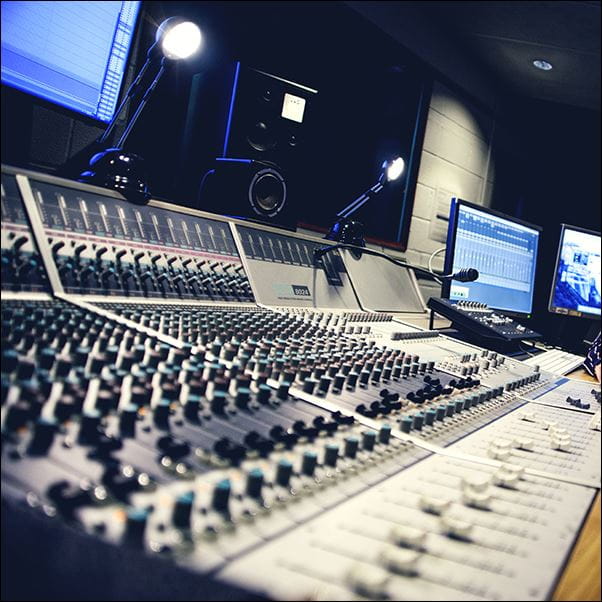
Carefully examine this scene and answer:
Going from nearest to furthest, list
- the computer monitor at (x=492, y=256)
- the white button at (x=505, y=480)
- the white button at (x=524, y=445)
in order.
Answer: the white button at (x=505, y=480)
the white button at (x=524, y=445)
the computer monitor at (x=492, y=256)

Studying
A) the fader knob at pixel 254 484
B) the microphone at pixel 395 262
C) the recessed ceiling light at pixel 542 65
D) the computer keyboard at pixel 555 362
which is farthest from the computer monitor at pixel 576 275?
the fader knob at pixel 254 484

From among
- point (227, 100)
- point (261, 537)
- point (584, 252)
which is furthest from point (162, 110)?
point (584, 252)

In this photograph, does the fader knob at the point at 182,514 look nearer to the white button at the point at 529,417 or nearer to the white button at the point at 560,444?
the white button at the point at 560,444

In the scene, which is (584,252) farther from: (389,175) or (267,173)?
(267,173)

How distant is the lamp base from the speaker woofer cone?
0.50 m

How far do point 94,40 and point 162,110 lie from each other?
2.51 feet

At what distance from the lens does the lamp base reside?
130 centimetres

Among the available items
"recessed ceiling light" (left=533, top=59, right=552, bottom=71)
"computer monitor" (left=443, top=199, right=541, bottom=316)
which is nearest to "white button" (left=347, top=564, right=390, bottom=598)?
"computer monitor" (left=443, top=199, right=541, bottom=316)

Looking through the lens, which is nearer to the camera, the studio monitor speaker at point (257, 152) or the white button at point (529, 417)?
the white button at point (529, 417)

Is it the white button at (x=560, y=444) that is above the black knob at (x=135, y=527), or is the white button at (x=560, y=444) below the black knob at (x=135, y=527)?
above

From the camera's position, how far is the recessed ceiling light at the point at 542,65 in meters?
4.09

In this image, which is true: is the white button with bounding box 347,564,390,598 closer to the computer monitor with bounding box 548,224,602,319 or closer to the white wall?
the computer monitor with bounding box 548,224,602,319

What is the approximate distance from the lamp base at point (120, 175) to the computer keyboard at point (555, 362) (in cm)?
123

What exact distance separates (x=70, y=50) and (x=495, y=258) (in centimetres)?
195
